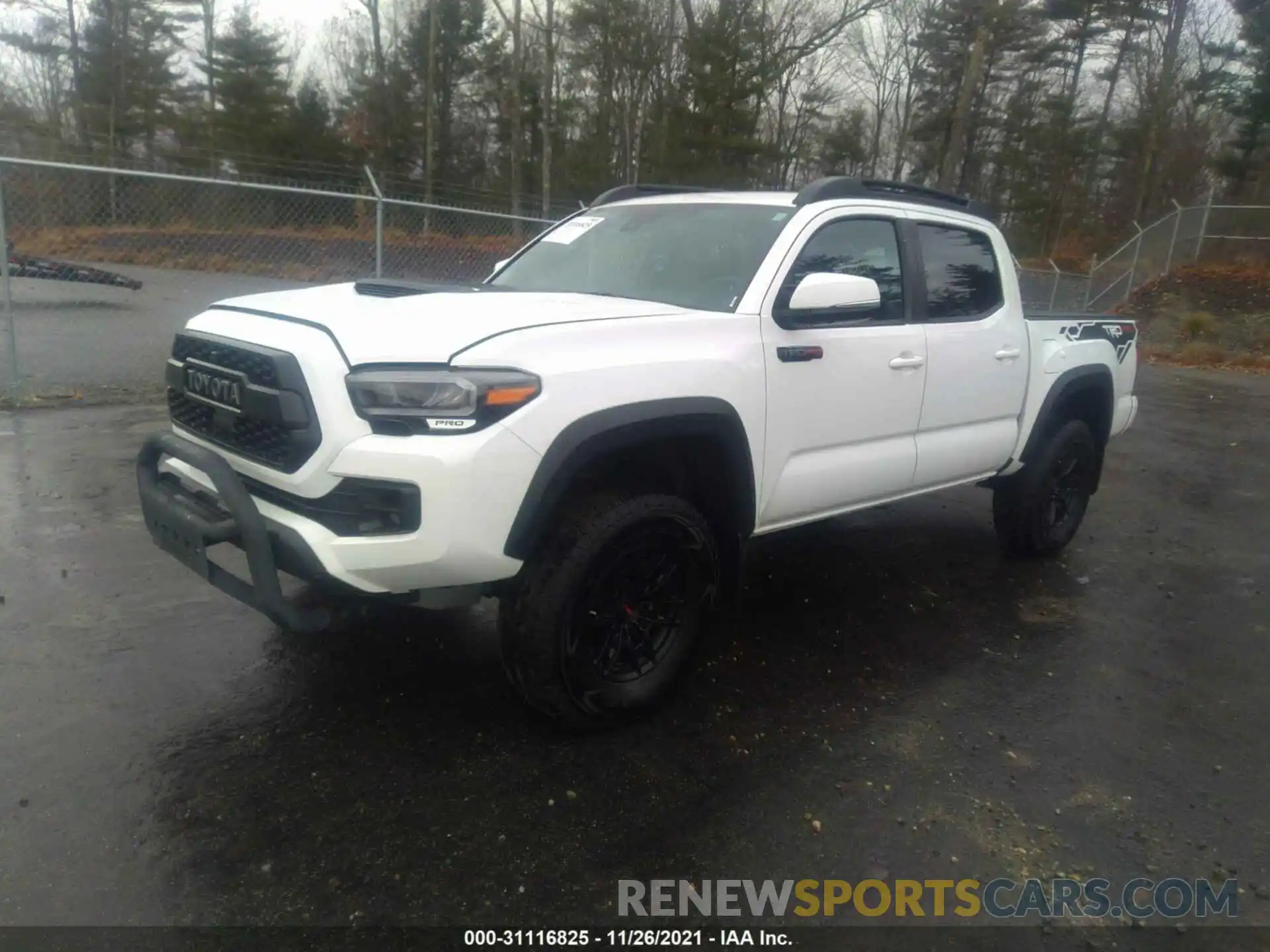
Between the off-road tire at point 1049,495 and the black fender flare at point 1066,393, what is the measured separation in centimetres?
8

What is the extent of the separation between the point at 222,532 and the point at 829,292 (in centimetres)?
222

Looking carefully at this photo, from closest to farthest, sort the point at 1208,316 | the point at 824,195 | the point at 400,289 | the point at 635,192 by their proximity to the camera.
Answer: the point at 400,289, the point at 824,195, the point at 635,192, the point at 1208,316

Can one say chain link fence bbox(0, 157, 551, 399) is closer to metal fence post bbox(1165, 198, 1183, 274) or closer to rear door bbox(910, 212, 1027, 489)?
rear door bbox(910, 212, 1027, 489)

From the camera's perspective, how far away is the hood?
8.75 ft

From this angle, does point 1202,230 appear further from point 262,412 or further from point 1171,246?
point 262,412

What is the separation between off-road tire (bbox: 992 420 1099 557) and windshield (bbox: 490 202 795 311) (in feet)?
7.56

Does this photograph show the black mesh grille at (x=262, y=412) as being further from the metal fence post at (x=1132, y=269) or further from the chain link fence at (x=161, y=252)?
the metal fence post at (x=1132, y=269)

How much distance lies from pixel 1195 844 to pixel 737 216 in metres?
2.83

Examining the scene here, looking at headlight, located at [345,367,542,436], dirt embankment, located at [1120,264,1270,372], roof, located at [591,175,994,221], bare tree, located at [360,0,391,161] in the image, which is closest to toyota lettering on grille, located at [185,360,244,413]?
headlight, located at [345,367,542,436]

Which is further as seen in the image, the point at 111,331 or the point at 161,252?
the point at 161,252

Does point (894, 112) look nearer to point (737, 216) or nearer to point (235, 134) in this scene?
point (235, 134)

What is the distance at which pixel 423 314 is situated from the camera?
290 cm

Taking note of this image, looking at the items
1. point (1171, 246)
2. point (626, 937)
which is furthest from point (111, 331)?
point (1171, 246)

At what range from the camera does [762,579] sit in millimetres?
4832
